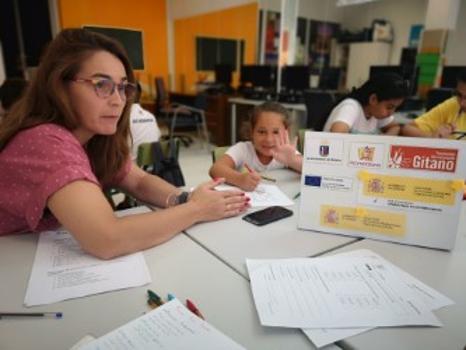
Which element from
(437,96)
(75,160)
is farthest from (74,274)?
(437,96)

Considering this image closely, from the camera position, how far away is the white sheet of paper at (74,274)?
712mm

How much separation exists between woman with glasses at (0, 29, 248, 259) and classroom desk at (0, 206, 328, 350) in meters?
0.10

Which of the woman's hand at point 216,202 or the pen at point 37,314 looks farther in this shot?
the woman's hand at point 216,202

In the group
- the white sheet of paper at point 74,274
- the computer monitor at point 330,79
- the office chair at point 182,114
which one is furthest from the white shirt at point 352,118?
the computer monitor at point 330,79

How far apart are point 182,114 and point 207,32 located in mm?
1990

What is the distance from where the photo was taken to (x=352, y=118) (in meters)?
2.18

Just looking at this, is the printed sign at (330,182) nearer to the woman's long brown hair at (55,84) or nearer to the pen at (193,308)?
the pen at (193,308)

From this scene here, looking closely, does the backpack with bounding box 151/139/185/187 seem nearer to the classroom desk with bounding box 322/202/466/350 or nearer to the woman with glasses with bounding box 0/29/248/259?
the woman with glasses with bounding box 0/29/248/259

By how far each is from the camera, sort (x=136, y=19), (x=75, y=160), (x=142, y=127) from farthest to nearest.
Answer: (x=136, y=19) → (x=142, y=127) → (x=75, y=160)

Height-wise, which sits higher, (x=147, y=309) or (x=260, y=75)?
(x=260, y=75)

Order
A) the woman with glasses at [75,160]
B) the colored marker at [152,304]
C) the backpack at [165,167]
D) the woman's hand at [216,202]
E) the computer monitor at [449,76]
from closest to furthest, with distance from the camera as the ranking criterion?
the colored marker at [152,304]
the woman with glasses at [75,160]
the woman's hand at [216,202]
the backpack at [165,167]
the computer monitor at [449,76]

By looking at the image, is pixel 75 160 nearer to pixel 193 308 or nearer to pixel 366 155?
pixel 193 308

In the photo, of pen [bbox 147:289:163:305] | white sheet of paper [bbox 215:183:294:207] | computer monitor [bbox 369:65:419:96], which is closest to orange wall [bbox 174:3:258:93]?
computer monitor [bbox 369:65:419:96]

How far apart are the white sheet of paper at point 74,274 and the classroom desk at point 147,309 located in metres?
0.02
